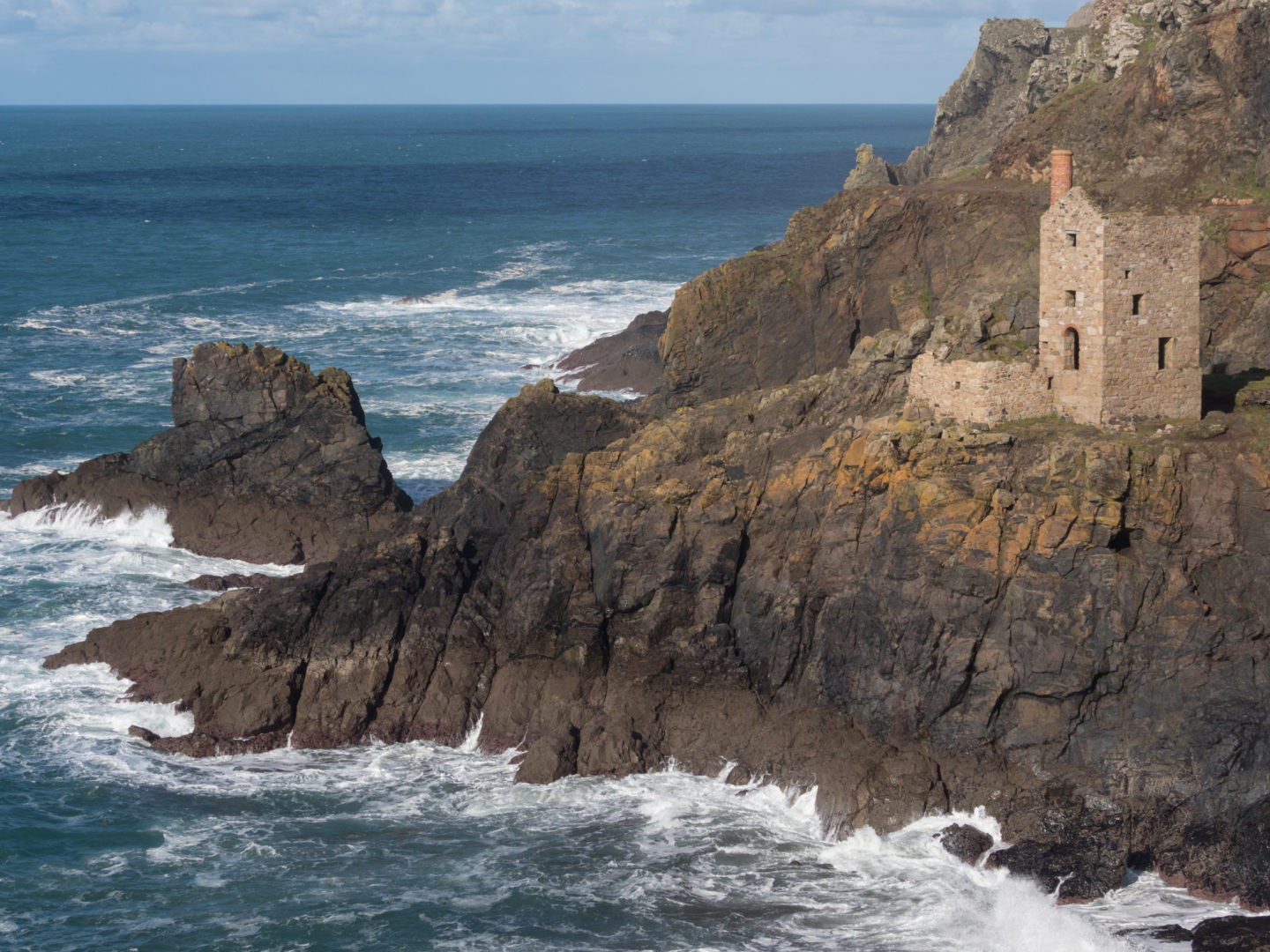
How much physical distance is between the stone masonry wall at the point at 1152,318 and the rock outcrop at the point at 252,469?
2537 centimetres

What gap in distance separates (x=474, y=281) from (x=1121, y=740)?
276 feet

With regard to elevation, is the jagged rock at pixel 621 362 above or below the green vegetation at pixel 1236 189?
below

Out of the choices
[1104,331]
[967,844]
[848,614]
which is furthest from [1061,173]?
[967,844]

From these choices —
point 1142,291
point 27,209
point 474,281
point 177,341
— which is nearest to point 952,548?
point 1142,291

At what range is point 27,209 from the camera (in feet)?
506

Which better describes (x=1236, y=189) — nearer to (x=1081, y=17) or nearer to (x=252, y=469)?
(x=252, y=469)

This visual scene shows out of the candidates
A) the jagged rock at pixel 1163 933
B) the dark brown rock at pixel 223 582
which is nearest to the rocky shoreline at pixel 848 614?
the jagged rock at pixel 1163 933

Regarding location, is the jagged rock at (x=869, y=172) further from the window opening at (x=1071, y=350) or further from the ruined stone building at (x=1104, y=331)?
the window opening at (x=1071, y=350)

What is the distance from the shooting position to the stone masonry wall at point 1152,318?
1399 inches

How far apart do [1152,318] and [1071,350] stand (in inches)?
78.0

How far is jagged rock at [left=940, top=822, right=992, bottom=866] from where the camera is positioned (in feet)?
106

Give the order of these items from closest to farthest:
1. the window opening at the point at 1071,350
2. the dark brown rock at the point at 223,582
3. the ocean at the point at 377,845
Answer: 1. the ocean at the point at 377,845
2. the window opening at the point at 1071,350
3. the dark brown rock at the point at 223,582

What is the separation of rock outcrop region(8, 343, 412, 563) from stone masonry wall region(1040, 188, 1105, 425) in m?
23.9

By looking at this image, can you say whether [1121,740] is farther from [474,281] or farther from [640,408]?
[474,281]
